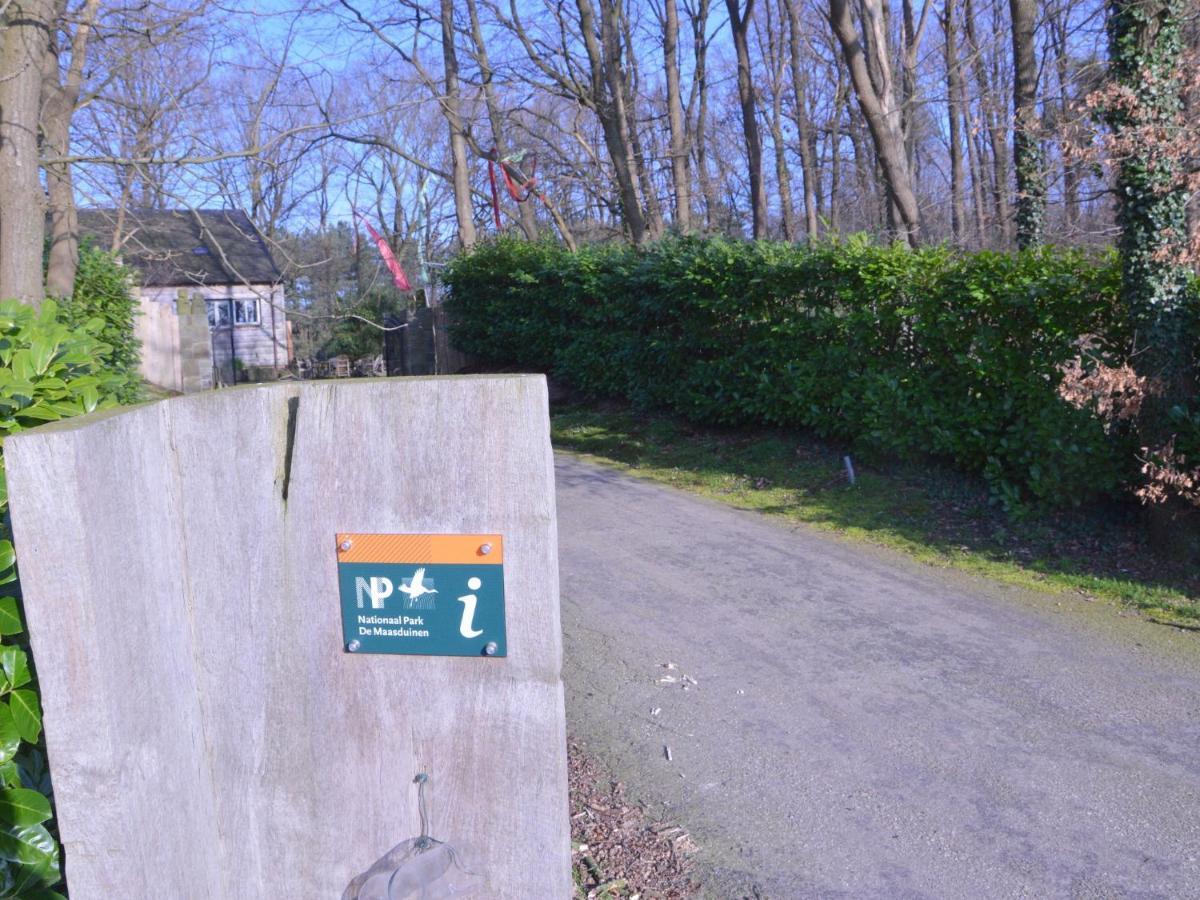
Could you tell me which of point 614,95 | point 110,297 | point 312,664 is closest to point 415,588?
point 312,664

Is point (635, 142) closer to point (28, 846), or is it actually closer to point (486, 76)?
point (486, 76)

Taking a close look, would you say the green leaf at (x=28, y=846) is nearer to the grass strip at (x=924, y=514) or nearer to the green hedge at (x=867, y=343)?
the grass strip at (x=924, y=514)

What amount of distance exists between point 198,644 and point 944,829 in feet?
10.1

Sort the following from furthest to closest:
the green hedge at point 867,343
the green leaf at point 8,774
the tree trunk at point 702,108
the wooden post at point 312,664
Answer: the tree trunk at point 702,108 < the green hedge at point 867,343 < the green leaf at point 8,774 < the wooden post at point 312,664

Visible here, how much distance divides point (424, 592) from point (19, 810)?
1089 millimetres

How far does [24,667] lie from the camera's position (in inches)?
105

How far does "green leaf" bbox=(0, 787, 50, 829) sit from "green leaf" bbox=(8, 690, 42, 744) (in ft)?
0.42

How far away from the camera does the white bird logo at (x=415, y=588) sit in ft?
8.46

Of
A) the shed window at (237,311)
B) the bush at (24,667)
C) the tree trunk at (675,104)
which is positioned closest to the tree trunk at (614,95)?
the tree trunk at (675,104)

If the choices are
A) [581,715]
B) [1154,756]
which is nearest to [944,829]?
[1154,756]

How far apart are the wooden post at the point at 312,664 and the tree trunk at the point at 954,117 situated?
1249cm

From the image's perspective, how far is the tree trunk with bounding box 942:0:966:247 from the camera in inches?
787

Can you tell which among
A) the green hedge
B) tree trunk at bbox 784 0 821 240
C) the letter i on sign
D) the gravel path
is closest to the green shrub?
the green hedge

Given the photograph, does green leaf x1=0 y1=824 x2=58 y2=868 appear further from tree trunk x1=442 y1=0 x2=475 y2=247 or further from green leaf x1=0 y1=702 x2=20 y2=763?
tree trunk x1=442 y1=0 x2=475 y2=247
